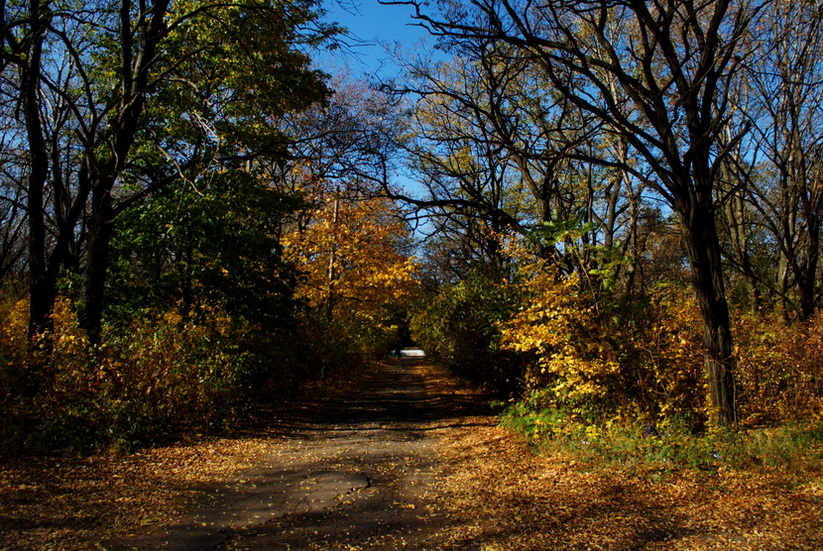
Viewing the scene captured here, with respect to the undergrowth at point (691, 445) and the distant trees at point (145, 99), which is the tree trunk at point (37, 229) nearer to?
the distant trees at point (145, 99)

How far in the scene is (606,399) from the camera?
7.94 metres

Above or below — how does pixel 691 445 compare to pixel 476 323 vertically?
below

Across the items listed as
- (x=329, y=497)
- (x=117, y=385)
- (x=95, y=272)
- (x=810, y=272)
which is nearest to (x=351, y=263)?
(x=95, y=272)

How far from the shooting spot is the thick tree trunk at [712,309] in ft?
21.7

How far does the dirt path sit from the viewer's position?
4.52 m

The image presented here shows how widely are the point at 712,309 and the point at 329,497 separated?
211 inches

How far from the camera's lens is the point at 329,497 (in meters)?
5.76

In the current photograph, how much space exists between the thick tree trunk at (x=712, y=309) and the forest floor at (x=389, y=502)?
1.28 metres

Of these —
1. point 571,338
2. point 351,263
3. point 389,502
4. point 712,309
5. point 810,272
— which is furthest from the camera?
point 351,263

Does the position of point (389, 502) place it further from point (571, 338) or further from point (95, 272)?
point (95, 272)

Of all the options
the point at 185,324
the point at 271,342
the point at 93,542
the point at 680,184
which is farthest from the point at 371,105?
the point at 93,542

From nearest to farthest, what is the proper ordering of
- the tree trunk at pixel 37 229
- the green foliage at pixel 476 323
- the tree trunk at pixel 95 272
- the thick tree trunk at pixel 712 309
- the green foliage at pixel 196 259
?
the thick tree trunk at pixel 712 309 < the tree trunk at pixel 37 229 < the tree trunk at pixel 95 272 < the green foliage at pixel 196 259 < the green foliage at pixel 476 323

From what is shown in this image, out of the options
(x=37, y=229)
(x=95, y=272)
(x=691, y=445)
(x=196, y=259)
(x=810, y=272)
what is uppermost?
(x=37, y=229)

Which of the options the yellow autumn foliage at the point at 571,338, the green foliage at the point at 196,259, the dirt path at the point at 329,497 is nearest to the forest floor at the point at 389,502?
the dirt path at the point at 329,497
